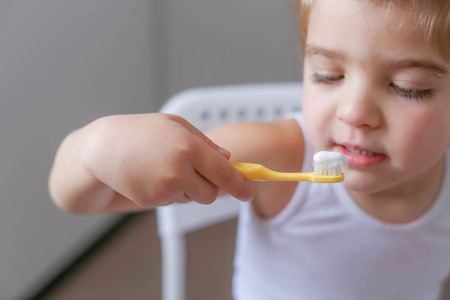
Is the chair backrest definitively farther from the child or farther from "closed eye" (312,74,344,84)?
"closed eye" (312,74,344,84)

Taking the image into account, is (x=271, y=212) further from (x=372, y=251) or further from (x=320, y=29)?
(x=320, y=29)

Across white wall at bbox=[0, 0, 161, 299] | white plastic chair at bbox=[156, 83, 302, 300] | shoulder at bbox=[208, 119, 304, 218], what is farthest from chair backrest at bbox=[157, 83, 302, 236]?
white wall at bbox=[0, 0, 161, 299]

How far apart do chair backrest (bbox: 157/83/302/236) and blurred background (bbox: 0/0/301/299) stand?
13cm

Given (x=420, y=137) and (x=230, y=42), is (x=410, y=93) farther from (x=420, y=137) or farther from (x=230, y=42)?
(x=230, y=42)

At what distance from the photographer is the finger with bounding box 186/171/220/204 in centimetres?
34

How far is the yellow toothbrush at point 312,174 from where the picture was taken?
35 cm

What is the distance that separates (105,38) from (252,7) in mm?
463

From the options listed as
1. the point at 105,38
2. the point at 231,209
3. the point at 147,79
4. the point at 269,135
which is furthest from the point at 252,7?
the point at 269,135

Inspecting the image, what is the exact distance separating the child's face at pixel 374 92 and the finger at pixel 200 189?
0.15 metres

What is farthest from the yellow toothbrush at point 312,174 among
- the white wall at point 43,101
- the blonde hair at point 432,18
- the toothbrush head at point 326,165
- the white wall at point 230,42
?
the white wall at point 230,42

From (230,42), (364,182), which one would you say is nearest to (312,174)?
(364,182)

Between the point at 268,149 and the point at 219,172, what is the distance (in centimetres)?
21

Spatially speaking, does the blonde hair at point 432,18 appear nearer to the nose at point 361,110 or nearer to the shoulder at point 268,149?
the nose at point 361,110

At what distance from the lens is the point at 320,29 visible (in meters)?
0.44
